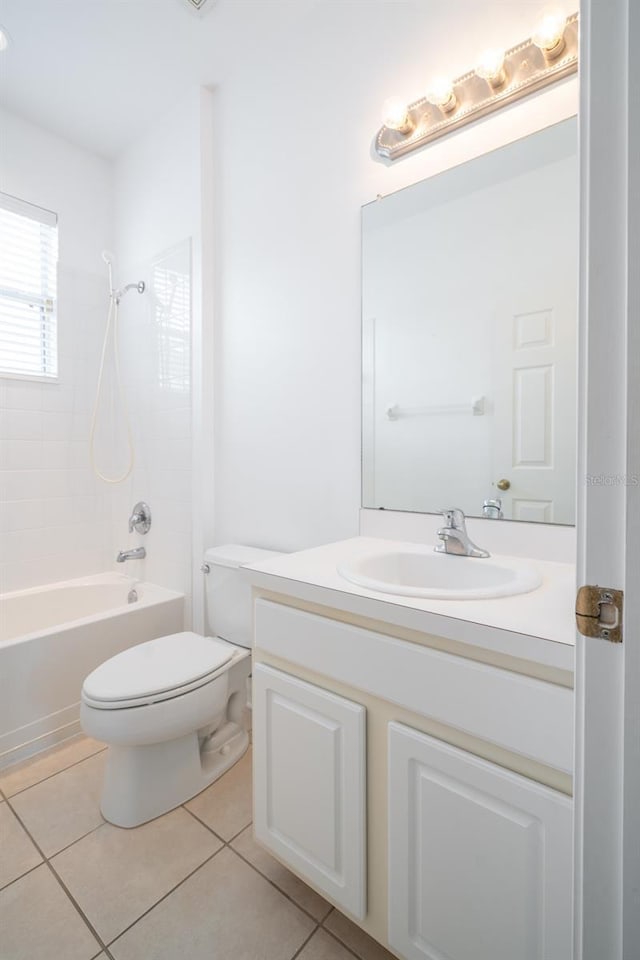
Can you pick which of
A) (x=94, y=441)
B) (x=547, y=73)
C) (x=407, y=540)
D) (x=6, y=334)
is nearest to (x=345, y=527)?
(x=407, y=540)

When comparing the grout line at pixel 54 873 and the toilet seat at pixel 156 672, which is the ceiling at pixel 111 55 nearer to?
the toilet seat at pixel 156 672

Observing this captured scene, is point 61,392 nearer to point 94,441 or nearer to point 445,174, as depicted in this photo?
point 94,441

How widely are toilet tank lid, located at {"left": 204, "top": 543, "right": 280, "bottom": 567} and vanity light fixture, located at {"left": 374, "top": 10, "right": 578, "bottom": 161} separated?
142 cm

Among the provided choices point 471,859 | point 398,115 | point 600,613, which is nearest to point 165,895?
point 471,859

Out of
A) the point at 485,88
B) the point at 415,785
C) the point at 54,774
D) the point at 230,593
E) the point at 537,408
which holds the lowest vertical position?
the point at 54,774

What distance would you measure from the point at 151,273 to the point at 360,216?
1.26 meters

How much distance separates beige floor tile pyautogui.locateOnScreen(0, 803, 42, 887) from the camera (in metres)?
1.18

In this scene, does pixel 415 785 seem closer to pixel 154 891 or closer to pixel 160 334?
pixel 154 891

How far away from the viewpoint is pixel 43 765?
1.63m

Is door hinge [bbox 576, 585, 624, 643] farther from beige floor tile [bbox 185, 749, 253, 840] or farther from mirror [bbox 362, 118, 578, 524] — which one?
beige floor tile [bbox 185, 749, 253, 840]

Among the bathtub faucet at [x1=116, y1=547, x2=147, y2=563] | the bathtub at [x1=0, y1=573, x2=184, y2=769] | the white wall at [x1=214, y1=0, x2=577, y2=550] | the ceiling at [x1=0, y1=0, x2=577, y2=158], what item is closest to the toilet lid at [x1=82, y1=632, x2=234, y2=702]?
the bathtub at [x1=0, y1=573, x2=184, y2=769]

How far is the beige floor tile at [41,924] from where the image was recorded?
98 cm

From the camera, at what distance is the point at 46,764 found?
1635mm

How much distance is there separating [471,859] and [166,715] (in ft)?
2.99
